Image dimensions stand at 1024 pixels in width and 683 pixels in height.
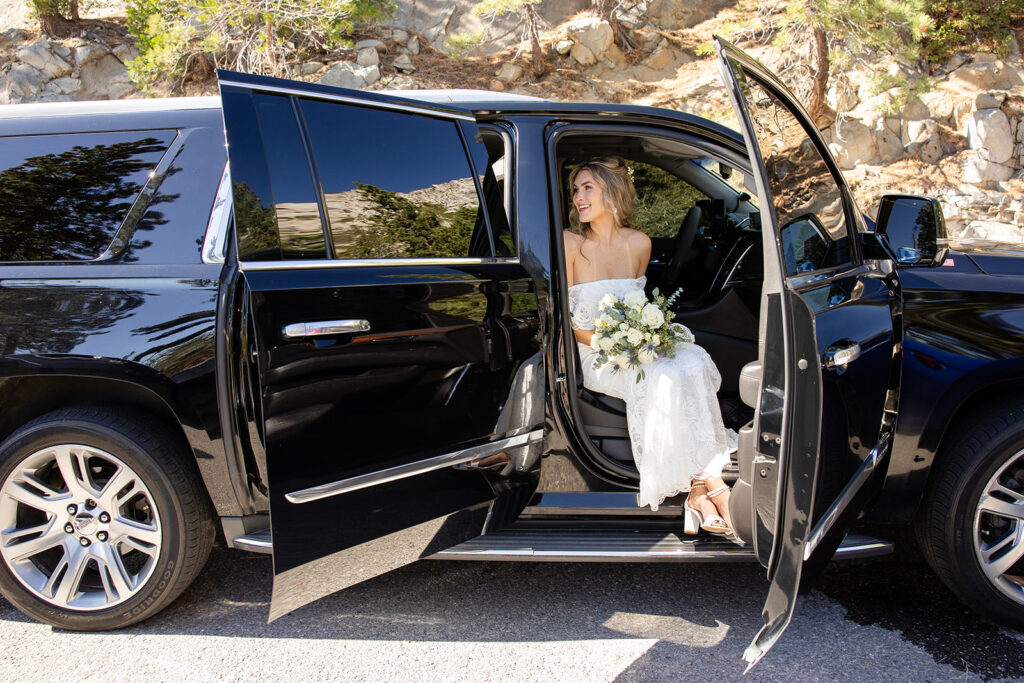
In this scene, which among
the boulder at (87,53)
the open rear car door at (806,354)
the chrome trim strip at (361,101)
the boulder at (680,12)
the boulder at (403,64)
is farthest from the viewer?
the boulder at (680,12)

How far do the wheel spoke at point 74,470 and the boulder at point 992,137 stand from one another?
396 inches

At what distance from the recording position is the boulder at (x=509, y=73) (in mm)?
11461

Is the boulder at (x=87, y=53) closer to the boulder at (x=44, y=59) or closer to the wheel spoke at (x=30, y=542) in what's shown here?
the boulder at (x=44, y=59)

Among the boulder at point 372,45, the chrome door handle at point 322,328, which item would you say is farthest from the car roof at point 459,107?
the boulder at point 372,45

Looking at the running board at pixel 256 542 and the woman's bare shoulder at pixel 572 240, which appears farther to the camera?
the woman's bare shoulder at pixel 572 240

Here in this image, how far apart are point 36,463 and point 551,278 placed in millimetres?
1868

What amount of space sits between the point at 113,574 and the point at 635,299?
7.00ft

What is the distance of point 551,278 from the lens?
104 inches

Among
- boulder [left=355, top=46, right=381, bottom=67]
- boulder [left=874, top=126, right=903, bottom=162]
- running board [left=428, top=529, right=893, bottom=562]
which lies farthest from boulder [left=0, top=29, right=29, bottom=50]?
running board [left=428, top=529, right=893, bottom=562]

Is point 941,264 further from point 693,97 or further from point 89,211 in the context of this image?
point 693,97

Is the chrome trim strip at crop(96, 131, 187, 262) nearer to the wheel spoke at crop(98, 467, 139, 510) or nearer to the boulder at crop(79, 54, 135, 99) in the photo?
the wheel spoke at crop(98, 467, 139, 510)

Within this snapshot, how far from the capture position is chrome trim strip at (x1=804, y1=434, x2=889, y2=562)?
6.85ft

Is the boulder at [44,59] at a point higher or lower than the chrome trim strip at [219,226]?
higher

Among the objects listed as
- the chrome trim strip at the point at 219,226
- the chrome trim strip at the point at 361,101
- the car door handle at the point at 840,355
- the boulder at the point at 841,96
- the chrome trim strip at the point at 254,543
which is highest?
the boulder at the point at 841,96
